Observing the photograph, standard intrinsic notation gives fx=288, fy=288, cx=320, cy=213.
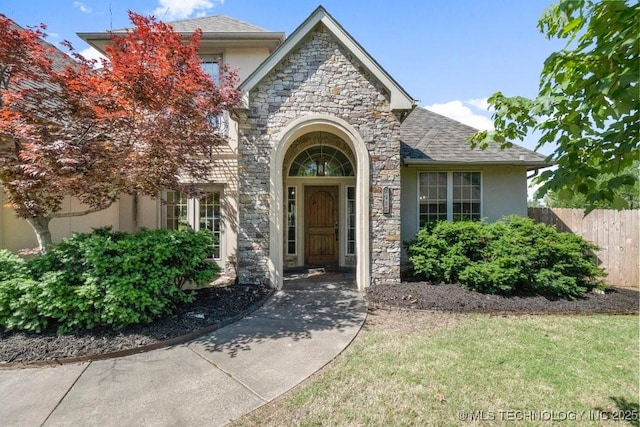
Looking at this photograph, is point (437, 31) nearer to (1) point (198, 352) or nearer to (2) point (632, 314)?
(2) point (632, 314)

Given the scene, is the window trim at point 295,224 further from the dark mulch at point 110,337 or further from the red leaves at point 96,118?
the red leaves at point 96,118

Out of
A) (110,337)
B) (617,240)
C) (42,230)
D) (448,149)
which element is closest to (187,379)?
(110,337)

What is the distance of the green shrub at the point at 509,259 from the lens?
6590 mm

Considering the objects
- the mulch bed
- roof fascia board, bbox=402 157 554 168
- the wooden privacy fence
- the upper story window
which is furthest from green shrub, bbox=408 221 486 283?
the upper story window

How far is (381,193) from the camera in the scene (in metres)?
7.13

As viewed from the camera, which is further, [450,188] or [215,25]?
[215,25]

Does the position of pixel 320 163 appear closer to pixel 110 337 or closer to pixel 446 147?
pixel 446 147

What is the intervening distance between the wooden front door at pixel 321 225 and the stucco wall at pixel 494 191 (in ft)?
7.48

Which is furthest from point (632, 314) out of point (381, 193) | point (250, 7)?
point (250, 7)

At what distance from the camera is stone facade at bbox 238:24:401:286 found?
7090 millimetres

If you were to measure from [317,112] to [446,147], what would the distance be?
4603mm

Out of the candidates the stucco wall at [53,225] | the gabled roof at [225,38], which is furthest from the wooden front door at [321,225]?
the stucco wall at [53,225]

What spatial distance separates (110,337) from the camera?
4.54 m

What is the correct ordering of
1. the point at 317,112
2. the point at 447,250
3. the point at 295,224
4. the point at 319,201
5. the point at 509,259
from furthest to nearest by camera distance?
the point at 319,201 → the point at 295,224 → the point at 447,250 → the point at 317,112 → the point at 509,259
